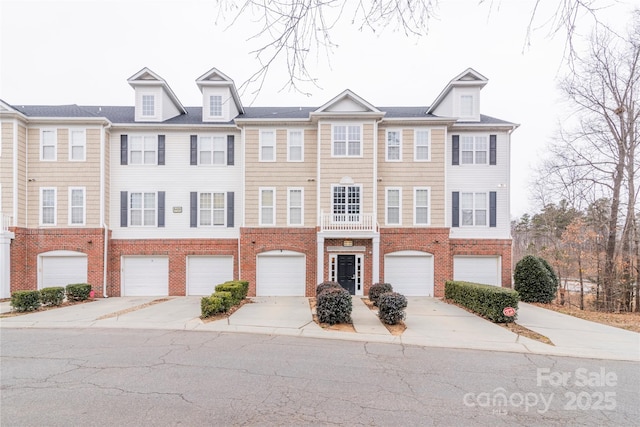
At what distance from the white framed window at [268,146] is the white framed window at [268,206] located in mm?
1523

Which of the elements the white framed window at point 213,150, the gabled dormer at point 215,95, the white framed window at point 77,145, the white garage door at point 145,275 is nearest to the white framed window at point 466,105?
the gabled dormer at point 215,95

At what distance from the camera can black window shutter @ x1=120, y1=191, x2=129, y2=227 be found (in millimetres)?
16844

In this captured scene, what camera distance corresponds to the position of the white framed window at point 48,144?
53.6 ft

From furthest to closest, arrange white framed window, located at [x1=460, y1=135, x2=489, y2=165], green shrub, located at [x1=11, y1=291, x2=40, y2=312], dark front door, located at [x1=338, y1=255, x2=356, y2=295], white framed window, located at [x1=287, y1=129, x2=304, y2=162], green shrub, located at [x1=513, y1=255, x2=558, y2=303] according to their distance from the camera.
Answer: white framed window, located at [x1=460, y1=135, x2=489, y2=165], white framed window, located at [x1=287, y1=129, x2=304, y2=162], dark front door, located at [x1=338, y1=255, x2=356, y2=295], green shrub, located at [x1=513, y1=255, x2=558, y2=303], green shrub, located at [x1=11, y1=291, x2=40, y2=312]

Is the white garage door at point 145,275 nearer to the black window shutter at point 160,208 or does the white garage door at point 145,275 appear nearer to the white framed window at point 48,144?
the black window shutter at point 160,208

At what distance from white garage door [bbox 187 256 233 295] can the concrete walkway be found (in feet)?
9.10

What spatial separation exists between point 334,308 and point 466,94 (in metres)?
13.8

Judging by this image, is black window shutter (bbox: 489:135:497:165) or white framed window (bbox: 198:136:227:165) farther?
white framed window (bbox: 198:136:227:165)

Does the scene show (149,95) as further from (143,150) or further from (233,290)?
(233,290)

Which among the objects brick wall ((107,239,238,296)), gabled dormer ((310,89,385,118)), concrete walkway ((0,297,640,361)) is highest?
gabled dormer ((310,89,385,118))

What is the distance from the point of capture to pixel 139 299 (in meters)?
15.6

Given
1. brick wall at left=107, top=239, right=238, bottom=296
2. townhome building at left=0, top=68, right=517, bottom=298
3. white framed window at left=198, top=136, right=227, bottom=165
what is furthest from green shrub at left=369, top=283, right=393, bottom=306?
white framed window at left=198, top=136, right=227, bottom=165

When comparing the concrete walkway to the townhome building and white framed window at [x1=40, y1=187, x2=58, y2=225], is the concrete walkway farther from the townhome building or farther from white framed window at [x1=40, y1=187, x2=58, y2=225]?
white framed window at [x1=40, y1=187, x2=58, y2=225]

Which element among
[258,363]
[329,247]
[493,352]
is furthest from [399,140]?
[258,363]
